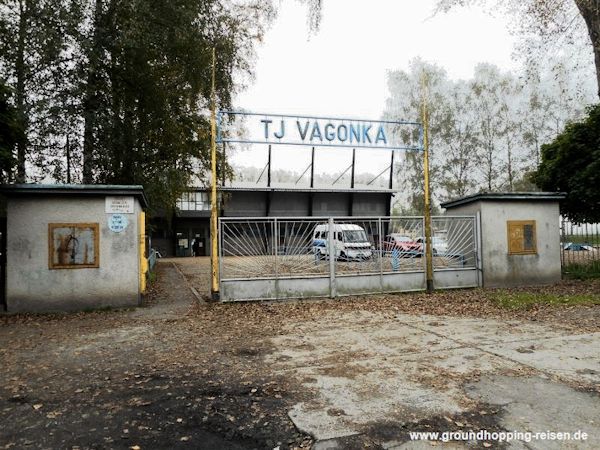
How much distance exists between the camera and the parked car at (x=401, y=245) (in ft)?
37.7

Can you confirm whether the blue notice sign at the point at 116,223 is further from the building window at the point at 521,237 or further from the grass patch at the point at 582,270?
the grass patch at the point at 582,270

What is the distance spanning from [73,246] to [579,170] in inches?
590

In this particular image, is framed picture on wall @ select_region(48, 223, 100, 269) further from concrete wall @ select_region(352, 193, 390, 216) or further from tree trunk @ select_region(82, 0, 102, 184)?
concrete wall @ select_region(352, 193, 390, 216)

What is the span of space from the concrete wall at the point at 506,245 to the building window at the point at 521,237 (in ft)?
0.40

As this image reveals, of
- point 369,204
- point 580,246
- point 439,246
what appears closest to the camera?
point 439,246

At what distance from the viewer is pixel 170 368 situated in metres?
5.17

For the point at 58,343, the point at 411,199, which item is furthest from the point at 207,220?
the point at 58,343

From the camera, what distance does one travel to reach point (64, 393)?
14.3ft

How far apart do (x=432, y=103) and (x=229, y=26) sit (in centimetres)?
2317

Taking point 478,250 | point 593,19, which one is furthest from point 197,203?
point 593,19

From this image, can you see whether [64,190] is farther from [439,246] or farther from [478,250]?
[478,250]

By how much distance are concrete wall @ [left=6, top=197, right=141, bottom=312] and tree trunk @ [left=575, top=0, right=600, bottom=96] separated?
12.6m

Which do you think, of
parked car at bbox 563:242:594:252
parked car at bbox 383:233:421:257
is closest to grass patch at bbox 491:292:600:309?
parked car at bbox 383:233:421:257

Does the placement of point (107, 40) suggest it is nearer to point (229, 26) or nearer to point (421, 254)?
point (229, 26)
